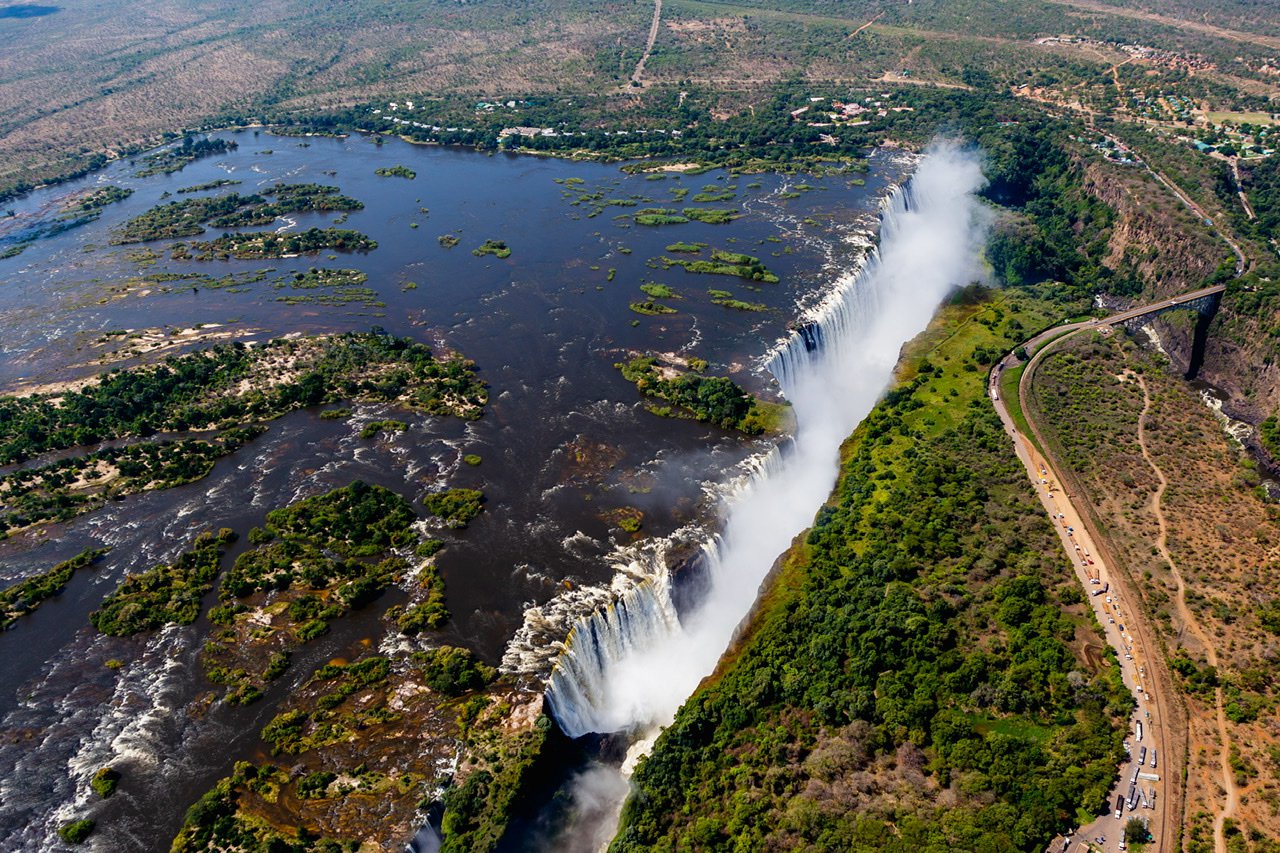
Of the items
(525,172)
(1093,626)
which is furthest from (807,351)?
(525,172)

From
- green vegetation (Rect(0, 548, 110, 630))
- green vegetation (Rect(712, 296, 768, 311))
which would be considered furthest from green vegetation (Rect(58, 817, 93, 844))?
green vegetation (Rect(712, 296, 768, 311))

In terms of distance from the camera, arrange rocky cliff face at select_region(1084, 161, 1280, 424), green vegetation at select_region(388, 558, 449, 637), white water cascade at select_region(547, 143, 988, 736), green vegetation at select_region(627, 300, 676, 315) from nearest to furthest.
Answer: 1. white water cascade at select_region(547, 143, 988, 736)
2. green vegetation at select_region(388, 558, 449, 637)
3. rocky cliff face at select_region(1084, 161, 1280, 424)
4. green vegetation at select_region(627, 300, 676, 315)

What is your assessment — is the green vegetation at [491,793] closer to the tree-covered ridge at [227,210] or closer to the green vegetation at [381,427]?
the green vegetation at [381,427]

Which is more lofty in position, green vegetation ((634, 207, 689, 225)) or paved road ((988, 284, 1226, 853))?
green vegetation ((634, 207, 689, 225))

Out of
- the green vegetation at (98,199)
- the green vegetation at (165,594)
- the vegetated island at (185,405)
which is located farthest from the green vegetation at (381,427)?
the green vegetation at (98,199)

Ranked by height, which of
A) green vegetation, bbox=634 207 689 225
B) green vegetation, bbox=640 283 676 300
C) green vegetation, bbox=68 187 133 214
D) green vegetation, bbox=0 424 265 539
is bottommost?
green vegetation, bbox=0 424 265 539

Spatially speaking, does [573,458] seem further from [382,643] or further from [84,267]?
[84,267]

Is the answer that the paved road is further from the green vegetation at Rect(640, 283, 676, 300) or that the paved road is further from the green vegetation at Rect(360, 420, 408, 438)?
the green vegetation at Rect(360, 420, 408, 438)
